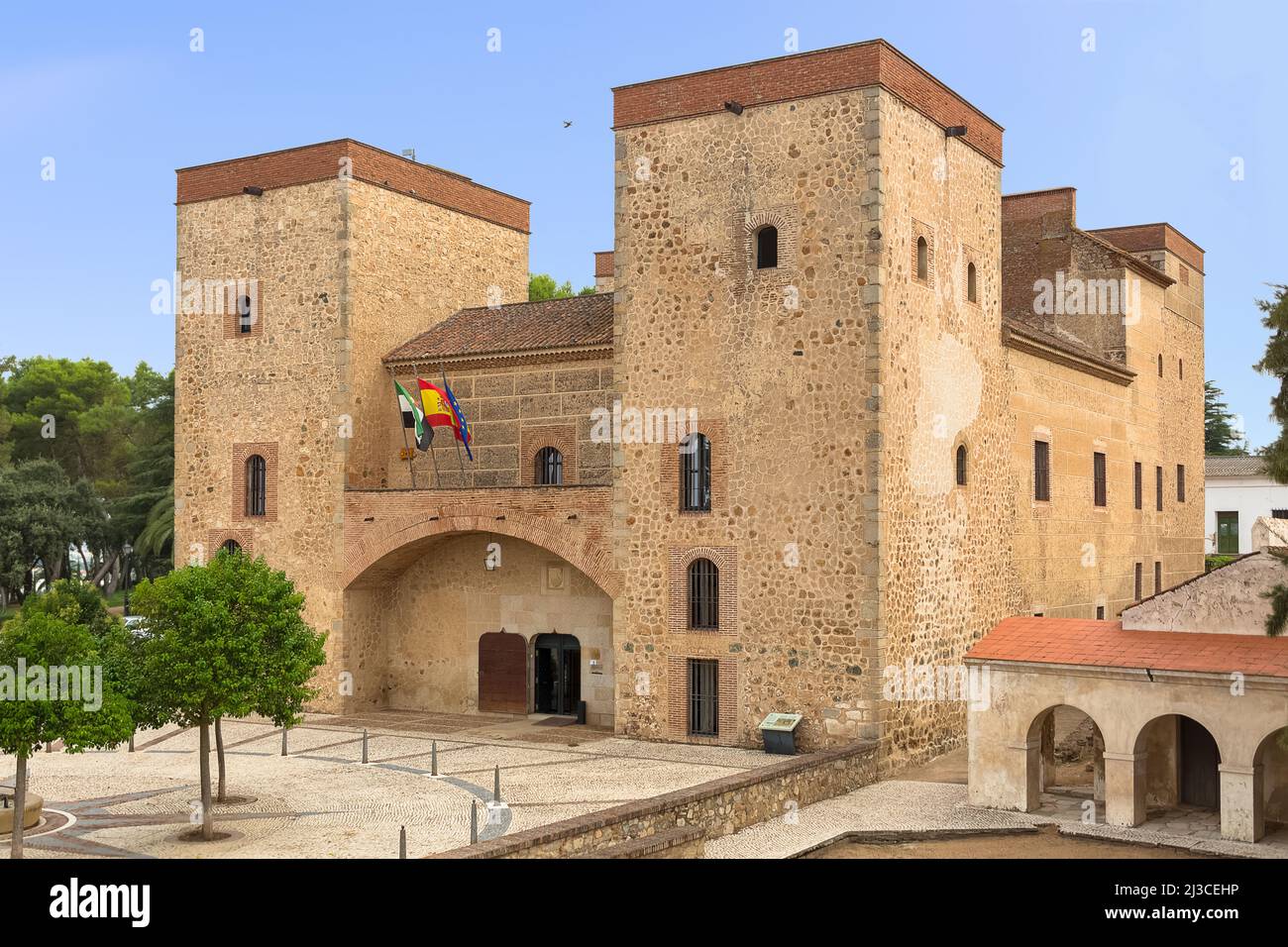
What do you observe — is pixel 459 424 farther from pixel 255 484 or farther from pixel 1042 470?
pixel 1042 470

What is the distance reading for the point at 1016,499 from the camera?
27000 mm

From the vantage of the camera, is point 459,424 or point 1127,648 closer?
point 1127,648

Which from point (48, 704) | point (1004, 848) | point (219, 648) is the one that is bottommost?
point (1004, 848)

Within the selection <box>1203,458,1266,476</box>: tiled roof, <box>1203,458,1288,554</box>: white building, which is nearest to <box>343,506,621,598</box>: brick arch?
<box>1203,458,1288,554</box>: white building

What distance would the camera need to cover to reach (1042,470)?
2834 centimetres

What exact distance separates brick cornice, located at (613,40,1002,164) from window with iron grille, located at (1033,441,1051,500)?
21.1 ft

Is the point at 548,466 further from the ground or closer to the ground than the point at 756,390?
closer to the ground

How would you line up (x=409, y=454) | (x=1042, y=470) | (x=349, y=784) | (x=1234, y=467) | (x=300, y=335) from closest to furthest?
(x=349, y=784)
(x=1042, y=470)
(x=300, y=335)
(x=409, y=454)
(x=1234, y=467)

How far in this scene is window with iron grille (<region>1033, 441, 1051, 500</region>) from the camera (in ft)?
92.1

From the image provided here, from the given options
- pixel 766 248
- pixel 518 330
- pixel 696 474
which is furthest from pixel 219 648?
pixel 518 330

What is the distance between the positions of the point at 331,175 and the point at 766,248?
400 inches

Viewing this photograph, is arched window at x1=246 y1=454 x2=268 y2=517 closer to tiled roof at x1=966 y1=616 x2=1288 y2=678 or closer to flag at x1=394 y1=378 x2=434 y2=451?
flag at x1=394 y1=378 x2=434 y2=451

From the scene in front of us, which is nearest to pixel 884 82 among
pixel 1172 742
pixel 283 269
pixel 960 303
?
pixel 960 303
